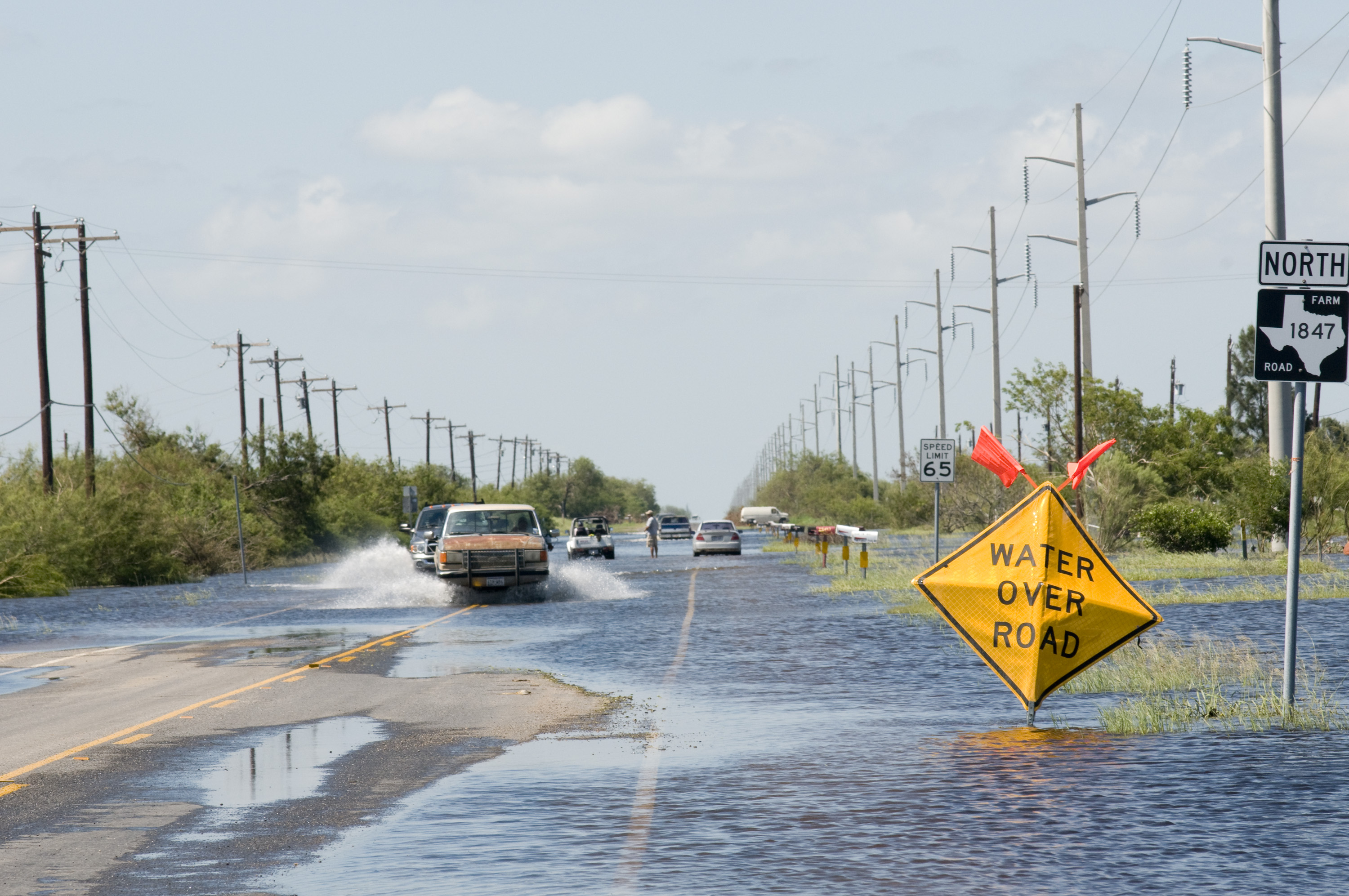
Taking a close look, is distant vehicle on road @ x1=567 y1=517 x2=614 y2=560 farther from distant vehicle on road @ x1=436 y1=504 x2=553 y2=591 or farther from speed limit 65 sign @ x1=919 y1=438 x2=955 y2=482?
speed limit 65 sign @ x1=919 y1=438 x2=955 y2=482

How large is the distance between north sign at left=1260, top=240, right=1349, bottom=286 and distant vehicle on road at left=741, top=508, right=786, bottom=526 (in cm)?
11628

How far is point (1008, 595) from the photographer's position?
1266 centimetres

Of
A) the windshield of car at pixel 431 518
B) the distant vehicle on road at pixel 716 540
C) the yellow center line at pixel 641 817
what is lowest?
the distant vehicle on road at pixel 716 540

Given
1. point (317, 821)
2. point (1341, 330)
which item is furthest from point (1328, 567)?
point (317, 821)

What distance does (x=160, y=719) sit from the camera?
572 inches

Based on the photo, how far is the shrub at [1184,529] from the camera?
42.2 metres

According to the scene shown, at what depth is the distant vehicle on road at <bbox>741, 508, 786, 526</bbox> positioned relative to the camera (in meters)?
130

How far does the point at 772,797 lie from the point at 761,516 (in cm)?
12826

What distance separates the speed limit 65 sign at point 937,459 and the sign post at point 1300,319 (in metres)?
19.4

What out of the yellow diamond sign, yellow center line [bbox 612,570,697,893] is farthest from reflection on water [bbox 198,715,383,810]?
the yellow diamond sign

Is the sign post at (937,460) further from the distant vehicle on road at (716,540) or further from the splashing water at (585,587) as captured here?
the distant vehicle on road at (716,540)

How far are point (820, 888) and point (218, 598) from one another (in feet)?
115

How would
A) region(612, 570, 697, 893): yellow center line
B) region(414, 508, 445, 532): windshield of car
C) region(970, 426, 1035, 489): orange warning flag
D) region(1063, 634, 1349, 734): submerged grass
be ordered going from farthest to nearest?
region(414, 508, 445, 532): windshield of car → region(970, 426, 1035, 489): orange warning flag → region(1063, 634, 1349, 734): submerged grass → region(612, 570, 697, 893): yellow center line

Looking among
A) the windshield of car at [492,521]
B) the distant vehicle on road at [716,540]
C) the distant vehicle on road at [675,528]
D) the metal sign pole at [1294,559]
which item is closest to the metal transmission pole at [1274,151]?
the windshield of car at [492,521]
